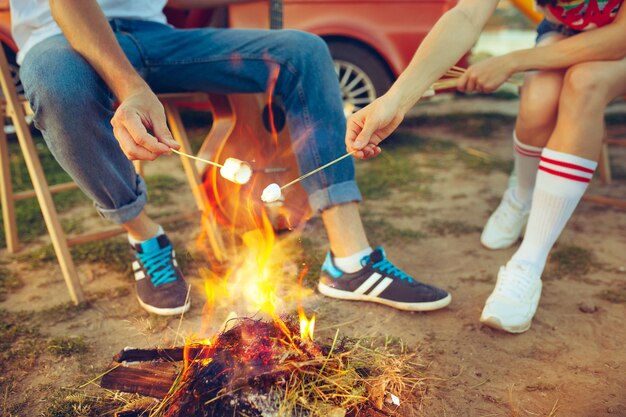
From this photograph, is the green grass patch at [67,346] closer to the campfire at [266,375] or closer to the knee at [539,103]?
the campfire at [266,375]

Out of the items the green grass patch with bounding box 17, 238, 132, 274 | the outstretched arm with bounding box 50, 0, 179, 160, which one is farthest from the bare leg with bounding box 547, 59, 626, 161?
the green grass patch with bounding box 17, 238, 132, 274

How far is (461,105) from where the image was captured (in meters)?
6.47

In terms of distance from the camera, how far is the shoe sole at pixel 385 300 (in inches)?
80.7

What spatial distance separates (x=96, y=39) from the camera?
176cm

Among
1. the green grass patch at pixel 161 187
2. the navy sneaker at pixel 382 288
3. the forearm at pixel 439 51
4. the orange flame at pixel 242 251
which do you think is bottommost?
the green grass patch at pixel 161 187

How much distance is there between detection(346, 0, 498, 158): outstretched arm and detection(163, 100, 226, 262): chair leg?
1123 millimetres

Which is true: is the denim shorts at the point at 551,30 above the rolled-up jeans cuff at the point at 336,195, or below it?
above

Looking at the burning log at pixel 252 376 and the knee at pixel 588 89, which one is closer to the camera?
the burning log at pixel 252 376

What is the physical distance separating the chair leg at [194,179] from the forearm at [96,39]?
2.26ft

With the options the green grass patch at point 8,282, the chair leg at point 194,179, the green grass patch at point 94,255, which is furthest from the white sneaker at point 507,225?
the green grass patch at point 8,282

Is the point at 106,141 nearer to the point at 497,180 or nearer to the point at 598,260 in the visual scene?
the point at 598,260

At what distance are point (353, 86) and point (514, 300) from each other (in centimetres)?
299

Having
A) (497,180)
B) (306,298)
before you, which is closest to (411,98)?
(306,298)

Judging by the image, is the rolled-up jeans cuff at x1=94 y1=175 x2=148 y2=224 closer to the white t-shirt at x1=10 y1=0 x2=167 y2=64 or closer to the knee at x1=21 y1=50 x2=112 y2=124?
the knee at x1=21 y1=50 x2=112 y2=124
